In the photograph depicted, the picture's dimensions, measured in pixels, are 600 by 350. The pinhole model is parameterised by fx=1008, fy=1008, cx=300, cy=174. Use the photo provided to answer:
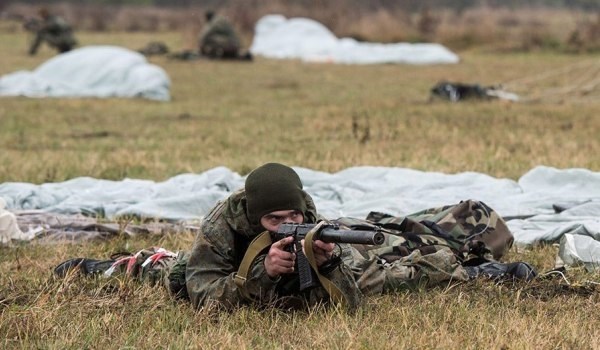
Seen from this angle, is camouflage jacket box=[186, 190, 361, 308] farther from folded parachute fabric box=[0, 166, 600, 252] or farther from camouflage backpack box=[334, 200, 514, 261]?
folded parachute fabric box=[0, 166, 600, 252]

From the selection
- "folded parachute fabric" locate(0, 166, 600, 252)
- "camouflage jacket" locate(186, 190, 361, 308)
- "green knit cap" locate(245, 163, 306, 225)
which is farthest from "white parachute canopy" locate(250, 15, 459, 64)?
"green knit cap" locate(245, 163, 306, 225)

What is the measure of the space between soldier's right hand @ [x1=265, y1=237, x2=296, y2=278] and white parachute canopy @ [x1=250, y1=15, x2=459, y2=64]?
21605mm

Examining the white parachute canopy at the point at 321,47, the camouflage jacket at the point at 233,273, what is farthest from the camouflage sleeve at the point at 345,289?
the white parachute canopy at the point at 321,47

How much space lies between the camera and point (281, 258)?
4250 mm

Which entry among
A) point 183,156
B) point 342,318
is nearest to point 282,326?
point 342,318

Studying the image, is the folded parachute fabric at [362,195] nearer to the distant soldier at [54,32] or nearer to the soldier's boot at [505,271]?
the soldier's boot at [505,271]

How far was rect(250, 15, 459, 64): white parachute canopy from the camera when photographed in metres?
26.2

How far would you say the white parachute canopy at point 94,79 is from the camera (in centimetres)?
1691

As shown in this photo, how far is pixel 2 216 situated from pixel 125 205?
120cm

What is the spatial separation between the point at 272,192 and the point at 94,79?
1367 cm

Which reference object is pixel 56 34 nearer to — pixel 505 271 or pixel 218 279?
pixel 505 271

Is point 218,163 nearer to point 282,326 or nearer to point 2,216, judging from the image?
point 2,216

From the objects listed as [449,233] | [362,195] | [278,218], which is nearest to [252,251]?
[278,218]

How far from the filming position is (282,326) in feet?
14.2
